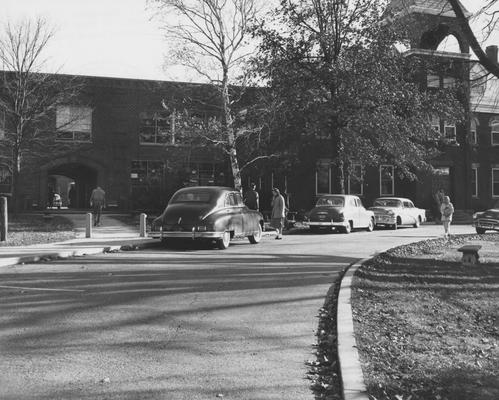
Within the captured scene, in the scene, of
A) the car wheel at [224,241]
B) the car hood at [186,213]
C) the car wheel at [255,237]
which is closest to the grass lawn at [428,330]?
the car wheel at [224,241]

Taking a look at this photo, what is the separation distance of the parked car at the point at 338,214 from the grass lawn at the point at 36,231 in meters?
10.0

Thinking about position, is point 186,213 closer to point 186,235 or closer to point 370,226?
point 186,235

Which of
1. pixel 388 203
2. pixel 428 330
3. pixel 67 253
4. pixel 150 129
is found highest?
pixel 150 129

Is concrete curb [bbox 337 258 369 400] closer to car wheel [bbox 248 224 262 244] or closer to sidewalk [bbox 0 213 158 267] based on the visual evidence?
sidewalk [bbox 0 213 158 267]

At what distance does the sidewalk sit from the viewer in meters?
12.4

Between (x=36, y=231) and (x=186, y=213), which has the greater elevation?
(x=186, y=213)

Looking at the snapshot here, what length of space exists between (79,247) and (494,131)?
35.2m

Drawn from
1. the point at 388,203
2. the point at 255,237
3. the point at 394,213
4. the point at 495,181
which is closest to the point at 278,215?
the point at 255,237

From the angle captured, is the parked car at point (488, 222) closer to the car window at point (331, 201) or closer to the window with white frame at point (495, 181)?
the car window at point (331, 201)

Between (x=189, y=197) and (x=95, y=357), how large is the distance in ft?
36.7

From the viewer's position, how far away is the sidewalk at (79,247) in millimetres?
12413

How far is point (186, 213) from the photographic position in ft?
50.7

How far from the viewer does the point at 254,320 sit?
677 cm

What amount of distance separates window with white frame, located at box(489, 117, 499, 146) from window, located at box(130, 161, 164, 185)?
24.3m
